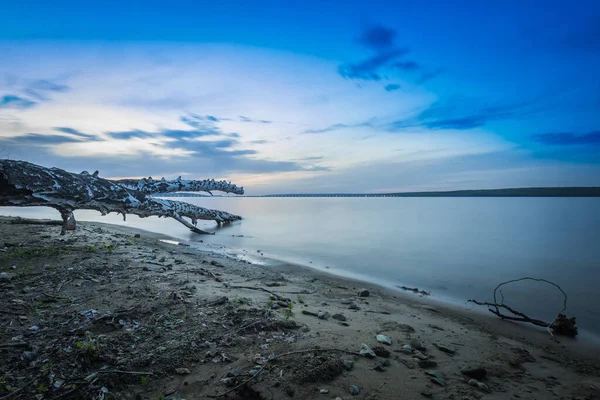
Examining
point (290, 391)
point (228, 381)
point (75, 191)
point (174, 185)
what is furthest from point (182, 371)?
point (174, 185)

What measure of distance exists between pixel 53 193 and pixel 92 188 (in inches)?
42.3

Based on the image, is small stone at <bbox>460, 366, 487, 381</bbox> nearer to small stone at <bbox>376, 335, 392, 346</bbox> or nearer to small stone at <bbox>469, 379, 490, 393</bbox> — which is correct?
small stone at <bbox>469, 379, 490, 393</bbox>

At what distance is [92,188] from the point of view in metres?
7.73

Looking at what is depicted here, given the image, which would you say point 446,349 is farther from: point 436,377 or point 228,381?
point 228,381

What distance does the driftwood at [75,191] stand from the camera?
5.99m

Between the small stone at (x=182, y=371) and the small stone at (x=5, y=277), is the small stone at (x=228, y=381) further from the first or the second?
the small stone at (x=5, y=277)

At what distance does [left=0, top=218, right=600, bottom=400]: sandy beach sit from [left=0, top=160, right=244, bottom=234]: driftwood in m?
1.49

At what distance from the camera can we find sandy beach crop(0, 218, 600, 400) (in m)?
2.68

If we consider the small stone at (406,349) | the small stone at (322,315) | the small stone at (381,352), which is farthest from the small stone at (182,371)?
the small stone at (406,349)

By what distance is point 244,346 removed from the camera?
336 cm

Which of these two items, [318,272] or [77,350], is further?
[318,272]

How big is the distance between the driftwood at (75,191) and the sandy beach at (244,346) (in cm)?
149

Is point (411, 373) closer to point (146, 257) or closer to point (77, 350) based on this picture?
point (77, 350)

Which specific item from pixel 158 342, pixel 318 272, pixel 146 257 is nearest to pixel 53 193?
pixel 146 257
